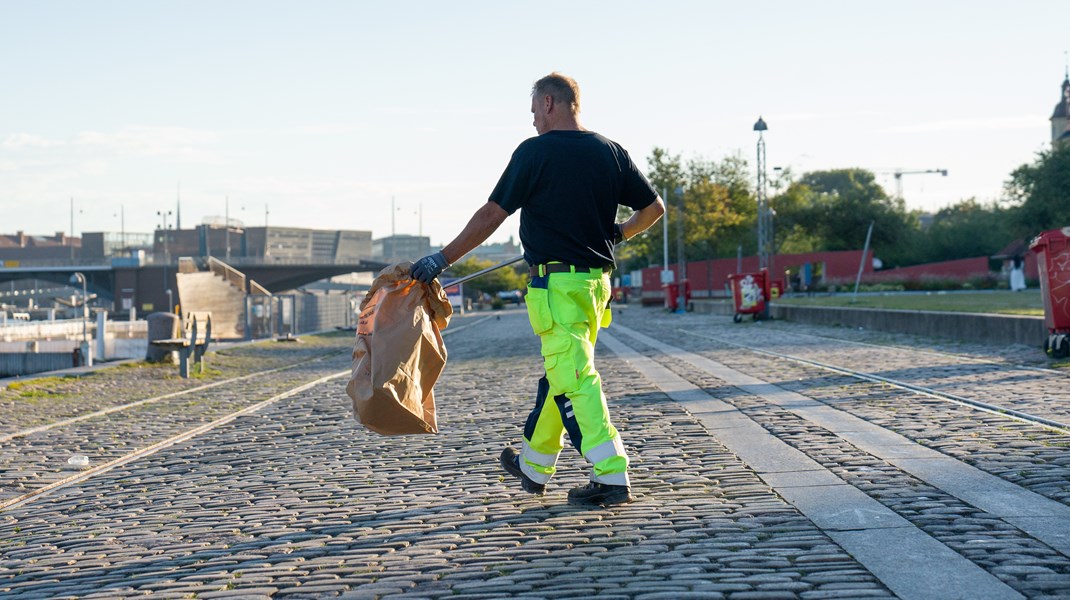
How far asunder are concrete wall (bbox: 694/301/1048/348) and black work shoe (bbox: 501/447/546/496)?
11.9 metres

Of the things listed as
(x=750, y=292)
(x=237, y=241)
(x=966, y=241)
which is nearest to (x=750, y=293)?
(x=750, y=292)

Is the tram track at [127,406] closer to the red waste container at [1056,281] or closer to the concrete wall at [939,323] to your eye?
the red waste container at [1056,281]

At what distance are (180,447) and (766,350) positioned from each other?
11789 millimetres

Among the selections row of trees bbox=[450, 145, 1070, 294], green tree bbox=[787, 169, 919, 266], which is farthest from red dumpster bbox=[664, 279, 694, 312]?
green tree bbox=[787, 169, 919, 266]

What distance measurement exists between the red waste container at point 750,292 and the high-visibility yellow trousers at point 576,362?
27.6 m

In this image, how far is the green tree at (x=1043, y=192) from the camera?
53.3 meters

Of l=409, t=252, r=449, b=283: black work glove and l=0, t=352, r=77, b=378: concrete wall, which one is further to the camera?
l=0, t=352, r=77, b=378: concrete wall

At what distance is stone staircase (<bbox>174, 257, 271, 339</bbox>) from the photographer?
133ft

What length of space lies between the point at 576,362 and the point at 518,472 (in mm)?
842

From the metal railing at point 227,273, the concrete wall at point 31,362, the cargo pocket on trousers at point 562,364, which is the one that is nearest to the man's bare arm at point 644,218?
the cargo pocket on trousers at point 562,364

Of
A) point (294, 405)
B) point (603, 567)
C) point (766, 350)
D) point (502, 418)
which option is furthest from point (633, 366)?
point (603, 567)

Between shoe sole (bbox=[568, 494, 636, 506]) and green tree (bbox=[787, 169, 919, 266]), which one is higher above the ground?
green tree (bbox=[787, 169, 919, 266])

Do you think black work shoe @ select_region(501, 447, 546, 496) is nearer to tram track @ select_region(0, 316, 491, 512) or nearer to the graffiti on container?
tram track @ select_region(0, 316, 491, 512)

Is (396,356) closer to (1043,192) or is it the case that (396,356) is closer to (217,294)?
(217,294)
